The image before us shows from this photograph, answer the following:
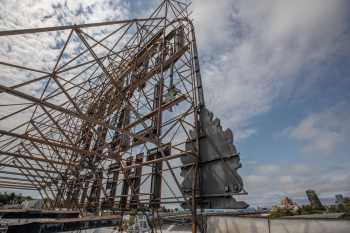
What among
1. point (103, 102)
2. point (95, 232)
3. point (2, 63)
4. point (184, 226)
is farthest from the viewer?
point (103, 102)

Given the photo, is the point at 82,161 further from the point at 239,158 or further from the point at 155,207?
the point at 239,158

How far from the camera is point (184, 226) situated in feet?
18.7

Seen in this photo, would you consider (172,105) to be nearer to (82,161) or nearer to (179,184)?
(179,184)

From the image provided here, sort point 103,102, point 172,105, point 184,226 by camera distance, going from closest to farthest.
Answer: point 184,226 < point 172,105 < point 103,102

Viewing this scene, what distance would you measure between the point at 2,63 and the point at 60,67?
1541mm

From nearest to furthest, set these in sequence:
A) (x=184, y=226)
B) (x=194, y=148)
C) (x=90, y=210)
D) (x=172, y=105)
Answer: (x=184, y=226), (x=194, y=148), (x=172, y=105), (x=90, y=210)

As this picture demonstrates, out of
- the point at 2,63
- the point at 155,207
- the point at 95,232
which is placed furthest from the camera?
the point at 155,207

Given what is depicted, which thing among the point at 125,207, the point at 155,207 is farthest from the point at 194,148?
the point at 125,207

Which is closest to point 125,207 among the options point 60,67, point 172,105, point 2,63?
point 172,105

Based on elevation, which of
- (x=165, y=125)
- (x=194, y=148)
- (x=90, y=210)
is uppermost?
(x=165, y=125)

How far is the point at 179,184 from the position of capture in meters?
6.45

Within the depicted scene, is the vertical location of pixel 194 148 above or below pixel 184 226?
above

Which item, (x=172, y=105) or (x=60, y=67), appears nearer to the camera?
(x=60, y=67)

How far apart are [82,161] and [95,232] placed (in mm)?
6269
